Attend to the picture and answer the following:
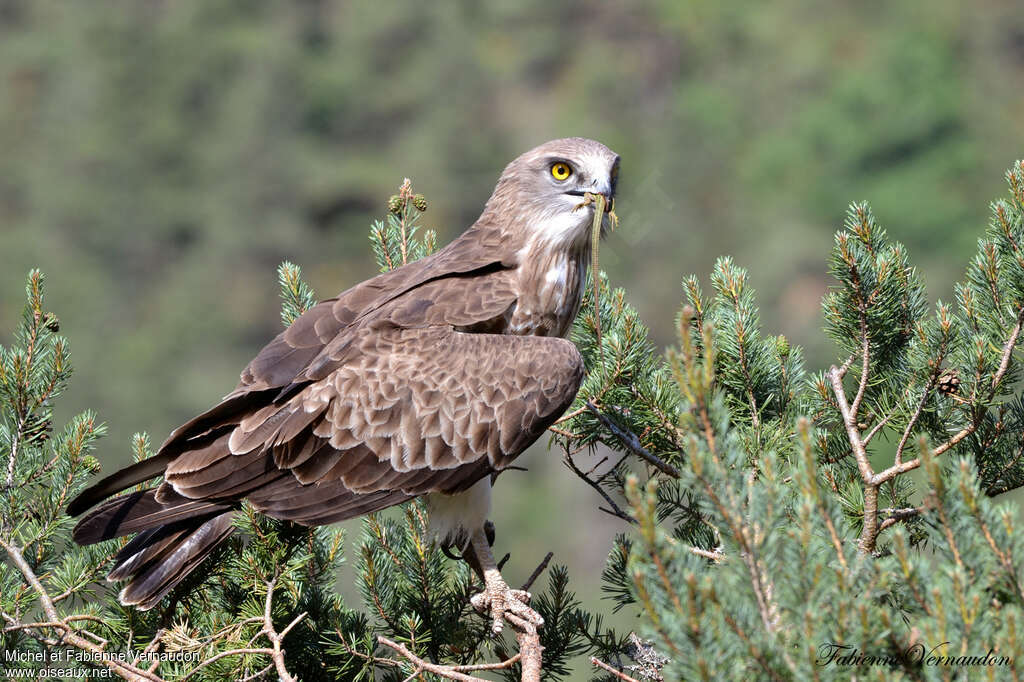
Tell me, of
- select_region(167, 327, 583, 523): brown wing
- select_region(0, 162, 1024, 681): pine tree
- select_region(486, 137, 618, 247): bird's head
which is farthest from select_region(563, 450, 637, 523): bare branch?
select_region(486, 137, 618, 247): bird's head

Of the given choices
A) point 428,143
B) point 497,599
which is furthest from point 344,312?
point 428,143

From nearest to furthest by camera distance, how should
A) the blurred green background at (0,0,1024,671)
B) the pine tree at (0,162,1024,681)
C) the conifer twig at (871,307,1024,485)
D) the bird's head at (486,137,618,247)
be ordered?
the pine tree at (0,162,1024,681) → the conifer twig at (871,307,1024,485) → the bird's head at (486,137,618,247) → the blurred green background at (0,0,1024,671)

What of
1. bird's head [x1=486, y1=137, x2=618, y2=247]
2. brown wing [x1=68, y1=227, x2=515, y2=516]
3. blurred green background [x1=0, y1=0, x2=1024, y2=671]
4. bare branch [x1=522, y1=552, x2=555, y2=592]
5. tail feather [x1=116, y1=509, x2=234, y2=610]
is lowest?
bare branch [x1=522, y1=552, x2=555, y2=592]

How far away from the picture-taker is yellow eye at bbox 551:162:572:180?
4.82m

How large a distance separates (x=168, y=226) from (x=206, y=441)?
158 feet

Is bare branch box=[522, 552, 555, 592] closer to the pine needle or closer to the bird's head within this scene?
the pine needle

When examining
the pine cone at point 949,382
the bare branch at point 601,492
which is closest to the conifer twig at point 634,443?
the bare branch at point 601,492

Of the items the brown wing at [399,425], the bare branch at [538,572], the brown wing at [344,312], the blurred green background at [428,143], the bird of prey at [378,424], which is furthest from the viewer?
the blurred green background at [428,143]

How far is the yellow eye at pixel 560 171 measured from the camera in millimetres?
4816

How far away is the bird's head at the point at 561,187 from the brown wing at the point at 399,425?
2.16 feet

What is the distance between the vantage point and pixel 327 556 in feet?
14.2

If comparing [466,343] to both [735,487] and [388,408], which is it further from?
[735,487]

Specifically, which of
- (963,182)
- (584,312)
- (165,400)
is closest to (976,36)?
(963,182)

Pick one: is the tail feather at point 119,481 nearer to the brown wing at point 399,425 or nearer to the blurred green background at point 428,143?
the brown wing at point 399,425
